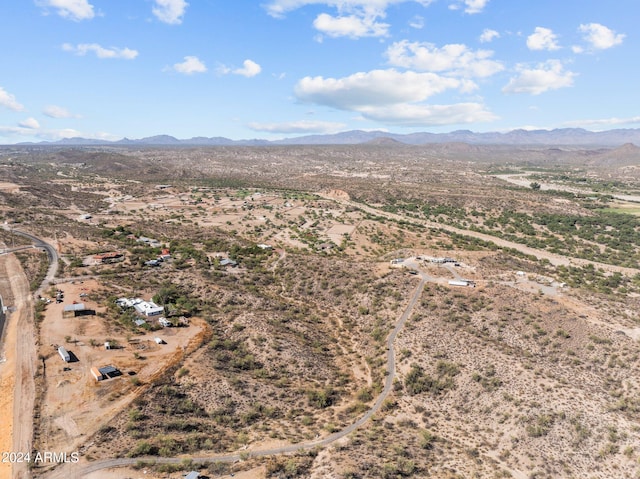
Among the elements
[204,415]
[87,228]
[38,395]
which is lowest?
[204,415]

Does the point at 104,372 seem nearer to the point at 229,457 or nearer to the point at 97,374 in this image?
the point at 97,374

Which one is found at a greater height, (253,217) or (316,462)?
(253,217)

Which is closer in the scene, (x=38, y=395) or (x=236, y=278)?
(x=38, y=395)

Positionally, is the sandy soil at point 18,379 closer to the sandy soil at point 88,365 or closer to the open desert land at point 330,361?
the open desert land at point 330,361

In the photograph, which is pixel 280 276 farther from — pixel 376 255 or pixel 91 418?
pixel 91 418

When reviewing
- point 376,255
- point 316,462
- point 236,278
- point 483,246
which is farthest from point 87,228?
point 483,246

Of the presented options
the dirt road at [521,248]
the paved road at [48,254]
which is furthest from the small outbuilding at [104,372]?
the dirt road at [521,248]

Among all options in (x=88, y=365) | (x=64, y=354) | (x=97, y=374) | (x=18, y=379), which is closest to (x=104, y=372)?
(x=97, y=374)

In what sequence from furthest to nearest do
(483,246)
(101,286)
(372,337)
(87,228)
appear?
(87,228) < (483,246) < (101,286) < (372,337)

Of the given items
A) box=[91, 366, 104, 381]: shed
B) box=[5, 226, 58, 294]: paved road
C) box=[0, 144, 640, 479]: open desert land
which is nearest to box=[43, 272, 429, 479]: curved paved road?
box=[0, 144, 640, 479]: open desert land
